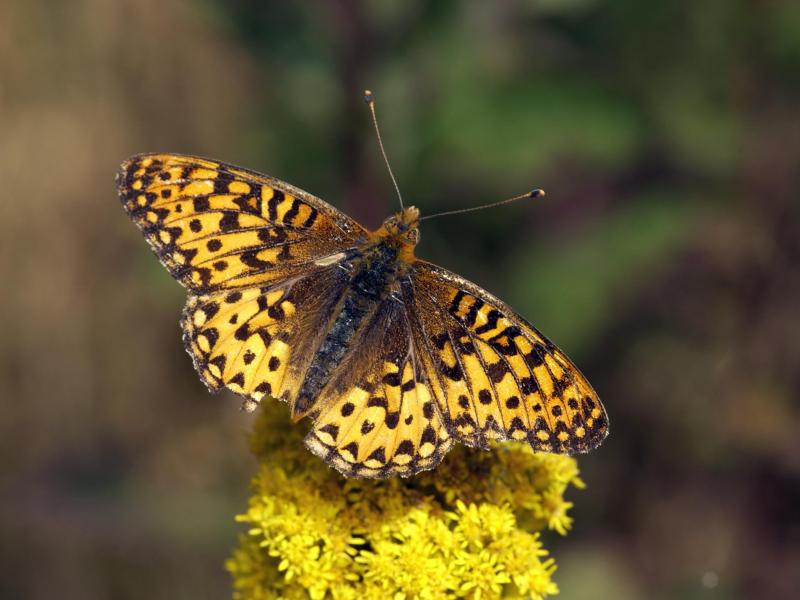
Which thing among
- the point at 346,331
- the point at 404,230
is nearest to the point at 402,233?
the point at 404,230

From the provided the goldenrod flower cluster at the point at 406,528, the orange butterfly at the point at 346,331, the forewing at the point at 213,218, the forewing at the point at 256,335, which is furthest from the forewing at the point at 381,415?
the forewing at the point at 213,218

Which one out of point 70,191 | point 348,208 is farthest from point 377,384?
point 70,191

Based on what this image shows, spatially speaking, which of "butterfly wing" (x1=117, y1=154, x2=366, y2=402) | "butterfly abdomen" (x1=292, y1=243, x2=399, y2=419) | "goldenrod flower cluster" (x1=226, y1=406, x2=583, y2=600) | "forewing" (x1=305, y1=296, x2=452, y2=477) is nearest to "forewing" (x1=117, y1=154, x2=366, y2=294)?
"butterfly wing" (x1=117, y1=154, x2=366, y2=402)

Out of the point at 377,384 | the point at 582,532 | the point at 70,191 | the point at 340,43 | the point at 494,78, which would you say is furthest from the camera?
the point at 70,191

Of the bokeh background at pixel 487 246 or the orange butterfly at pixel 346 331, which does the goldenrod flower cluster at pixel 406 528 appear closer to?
A: the orange butterfly at pixel 346 331

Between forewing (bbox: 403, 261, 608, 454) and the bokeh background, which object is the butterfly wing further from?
the bokeh background

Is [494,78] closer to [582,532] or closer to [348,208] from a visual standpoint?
[348,208]

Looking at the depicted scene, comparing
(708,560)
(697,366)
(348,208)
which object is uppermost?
(348,208)
